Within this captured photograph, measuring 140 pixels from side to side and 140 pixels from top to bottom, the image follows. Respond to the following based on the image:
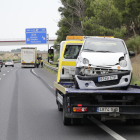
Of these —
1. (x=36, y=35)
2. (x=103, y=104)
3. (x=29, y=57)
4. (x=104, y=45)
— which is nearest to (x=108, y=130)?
(x=103, y=104)

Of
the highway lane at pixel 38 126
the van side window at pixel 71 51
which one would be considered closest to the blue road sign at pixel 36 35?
the van side window at pixel 71 51

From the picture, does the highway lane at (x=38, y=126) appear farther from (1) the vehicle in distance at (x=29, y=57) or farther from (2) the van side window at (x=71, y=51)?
(1) the vehicle in distance at (x=29, y=57)

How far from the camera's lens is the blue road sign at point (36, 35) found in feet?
193

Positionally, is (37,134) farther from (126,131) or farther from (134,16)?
(134,16)

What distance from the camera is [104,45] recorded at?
8.59 metres

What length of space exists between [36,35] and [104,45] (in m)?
51.3

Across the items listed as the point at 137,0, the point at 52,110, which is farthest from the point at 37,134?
the point at 137,0

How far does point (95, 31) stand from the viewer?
39000 millimetres

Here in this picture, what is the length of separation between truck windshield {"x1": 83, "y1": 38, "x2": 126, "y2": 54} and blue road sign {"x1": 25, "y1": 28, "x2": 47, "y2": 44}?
5034 centimetres

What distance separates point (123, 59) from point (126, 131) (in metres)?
1.75

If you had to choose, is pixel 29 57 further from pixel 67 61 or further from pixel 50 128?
pixel 50 128

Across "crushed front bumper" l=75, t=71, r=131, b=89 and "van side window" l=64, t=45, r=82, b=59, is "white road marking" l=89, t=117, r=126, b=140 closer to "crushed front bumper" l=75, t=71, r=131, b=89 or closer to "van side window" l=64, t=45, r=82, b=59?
"crushed front bumper" l=75, t=71, r=131, b=89

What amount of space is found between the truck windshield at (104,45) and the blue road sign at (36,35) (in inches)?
1982

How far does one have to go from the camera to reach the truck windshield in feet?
27.9
